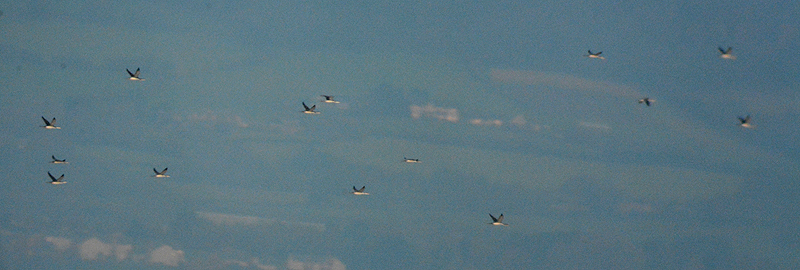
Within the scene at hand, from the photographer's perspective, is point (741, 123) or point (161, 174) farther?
point (161, 174)

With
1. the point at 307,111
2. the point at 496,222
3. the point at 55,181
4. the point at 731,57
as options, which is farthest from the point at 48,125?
the point at 731,57

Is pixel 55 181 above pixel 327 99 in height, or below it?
below

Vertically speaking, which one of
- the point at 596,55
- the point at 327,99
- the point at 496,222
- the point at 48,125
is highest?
the point at 596,55

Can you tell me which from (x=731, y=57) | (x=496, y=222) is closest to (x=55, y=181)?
(x=496, y=222)

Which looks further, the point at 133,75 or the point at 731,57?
the point at 133,75

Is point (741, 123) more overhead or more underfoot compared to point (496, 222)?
more overhead

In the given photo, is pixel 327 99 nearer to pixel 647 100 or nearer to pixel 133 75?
pixel 133 75

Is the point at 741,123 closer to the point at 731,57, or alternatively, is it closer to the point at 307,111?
the point at 731,57

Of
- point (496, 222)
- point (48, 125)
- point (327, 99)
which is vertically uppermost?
point (327, 99)

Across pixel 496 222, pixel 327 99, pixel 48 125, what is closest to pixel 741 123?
pixel 496 222
